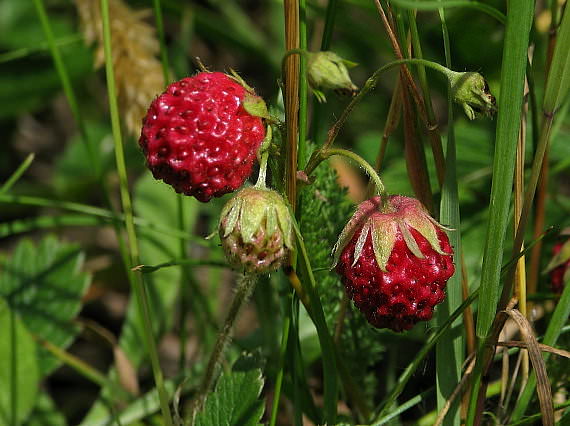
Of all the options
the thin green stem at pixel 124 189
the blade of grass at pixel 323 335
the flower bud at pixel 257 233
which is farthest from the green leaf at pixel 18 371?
the flower bud at pixel 257 233

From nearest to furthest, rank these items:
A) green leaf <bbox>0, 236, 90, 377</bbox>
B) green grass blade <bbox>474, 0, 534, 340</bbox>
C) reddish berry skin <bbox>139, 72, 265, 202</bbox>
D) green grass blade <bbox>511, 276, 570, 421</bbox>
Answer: green grass blade <bbox>474, 0, 534, 340</bbox> < reddish berry skin <bbox>139, 72, 265, 202</bbox> < green grass blade <bbox>511, 276, 570, 421</bbox> < green leaf <bbox>0, 236, 90, 377</bbox>

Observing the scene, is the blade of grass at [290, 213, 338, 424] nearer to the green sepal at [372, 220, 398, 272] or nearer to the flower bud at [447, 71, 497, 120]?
the green sepal at [372, 220, 398, 272]

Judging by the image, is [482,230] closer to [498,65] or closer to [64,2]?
[498,65]

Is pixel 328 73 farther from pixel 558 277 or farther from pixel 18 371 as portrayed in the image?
pixel 18 371

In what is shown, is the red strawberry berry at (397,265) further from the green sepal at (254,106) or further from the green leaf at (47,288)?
the green leaf at (47,288)

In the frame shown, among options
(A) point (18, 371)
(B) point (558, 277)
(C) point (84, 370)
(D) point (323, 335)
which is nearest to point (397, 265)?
(D) point (323, 335)

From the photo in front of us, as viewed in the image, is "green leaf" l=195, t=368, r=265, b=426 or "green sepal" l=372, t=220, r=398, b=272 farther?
"green leaf" l=195, t=368, r=265, b=426

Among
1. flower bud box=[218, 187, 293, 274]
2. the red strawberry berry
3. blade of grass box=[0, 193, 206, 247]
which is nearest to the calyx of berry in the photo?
the red strawberry berry

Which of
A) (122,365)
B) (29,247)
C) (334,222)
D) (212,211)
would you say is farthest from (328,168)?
(212,211)

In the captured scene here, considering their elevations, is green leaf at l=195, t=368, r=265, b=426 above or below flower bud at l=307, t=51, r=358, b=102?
below
